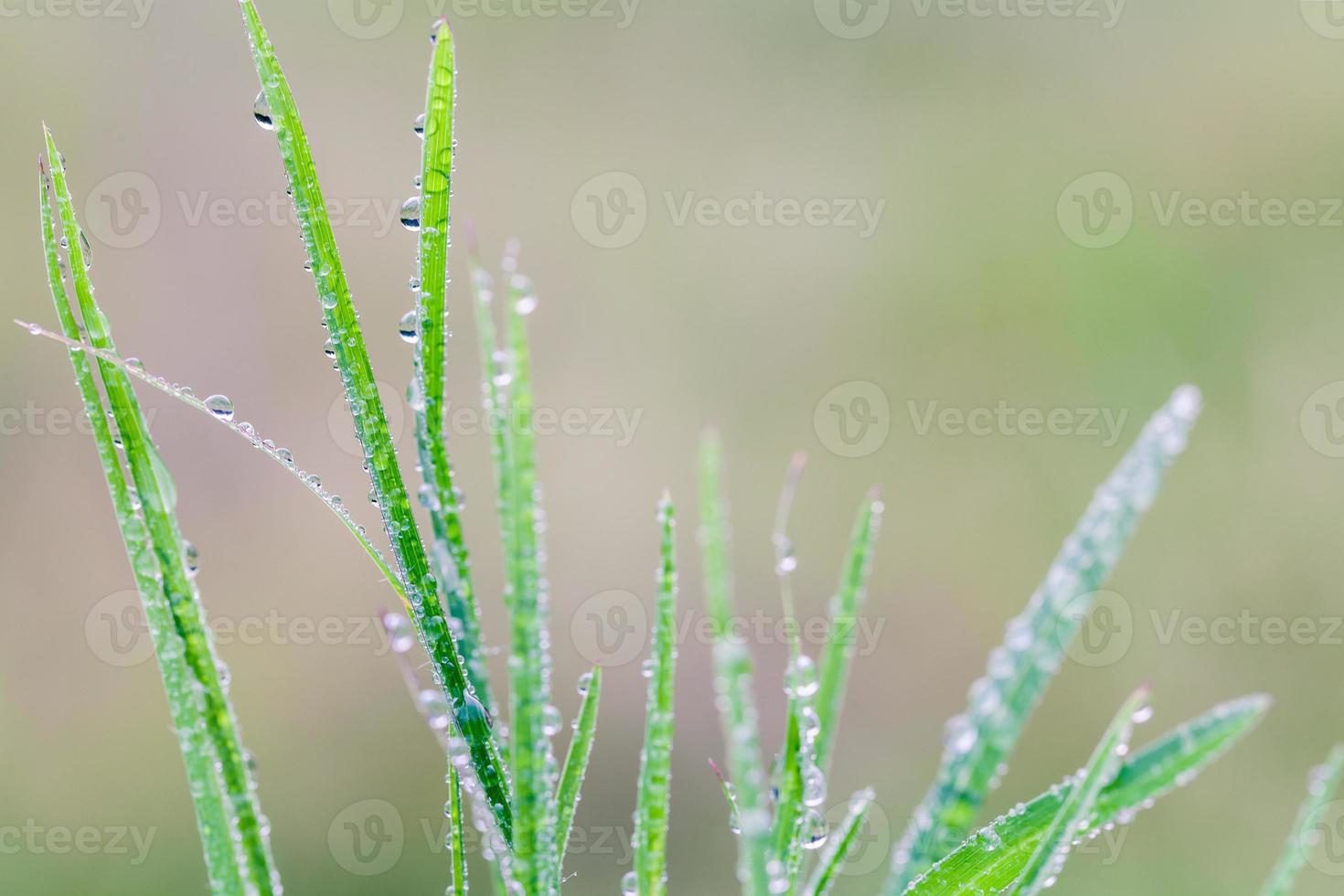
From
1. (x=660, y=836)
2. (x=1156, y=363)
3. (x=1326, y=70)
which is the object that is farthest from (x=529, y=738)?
(x=1326, y=70)

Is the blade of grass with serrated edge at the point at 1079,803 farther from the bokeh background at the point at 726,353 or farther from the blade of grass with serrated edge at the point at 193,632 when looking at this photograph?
the bokeh background at the point at 726,353

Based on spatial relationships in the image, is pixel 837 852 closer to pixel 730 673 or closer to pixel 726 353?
pixel 730 673

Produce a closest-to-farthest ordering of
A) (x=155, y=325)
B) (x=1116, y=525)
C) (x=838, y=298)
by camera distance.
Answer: (x=1116, y=525) → (x=155, y=325) → (x=838, y=298)

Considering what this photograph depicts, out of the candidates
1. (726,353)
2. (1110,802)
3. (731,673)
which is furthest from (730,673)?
(726,353)

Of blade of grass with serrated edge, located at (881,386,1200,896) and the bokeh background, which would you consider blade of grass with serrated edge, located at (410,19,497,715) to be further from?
the bokeh background

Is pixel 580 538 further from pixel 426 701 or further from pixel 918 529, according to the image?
pixel 426 701

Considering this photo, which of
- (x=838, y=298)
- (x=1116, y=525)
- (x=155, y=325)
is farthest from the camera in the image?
(x=838, y=298)
